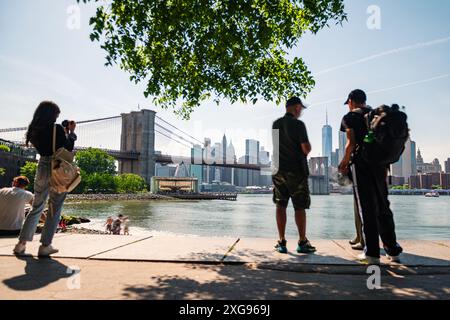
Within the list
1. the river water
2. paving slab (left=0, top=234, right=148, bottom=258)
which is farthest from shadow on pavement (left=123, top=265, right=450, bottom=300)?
the river water

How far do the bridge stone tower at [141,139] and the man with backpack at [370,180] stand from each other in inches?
3372

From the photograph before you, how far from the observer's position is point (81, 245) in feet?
14.0

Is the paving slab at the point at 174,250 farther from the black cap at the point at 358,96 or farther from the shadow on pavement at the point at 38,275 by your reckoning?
the black cap at the point at 358,96

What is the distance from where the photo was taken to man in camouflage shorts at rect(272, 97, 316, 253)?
390 cm

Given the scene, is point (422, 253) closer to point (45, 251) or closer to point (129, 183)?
point (45, 251)

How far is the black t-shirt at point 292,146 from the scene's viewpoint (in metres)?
3.97

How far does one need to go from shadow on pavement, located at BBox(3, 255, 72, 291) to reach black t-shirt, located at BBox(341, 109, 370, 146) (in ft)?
10.0

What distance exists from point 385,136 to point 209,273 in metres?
2.11

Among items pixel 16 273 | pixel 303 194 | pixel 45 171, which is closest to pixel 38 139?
pixel 45 171

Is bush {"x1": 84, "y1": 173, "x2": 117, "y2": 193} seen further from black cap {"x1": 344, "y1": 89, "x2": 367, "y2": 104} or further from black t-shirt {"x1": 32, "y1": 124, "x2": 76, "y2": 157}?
black cap {"x1": 344, "y1": 89, "x2": 367, "y2": 104}

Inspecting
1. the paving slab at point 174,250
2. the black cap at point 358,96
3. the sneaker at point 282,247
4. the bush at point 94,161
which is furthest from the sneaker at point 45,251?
the bush at point 94,161
